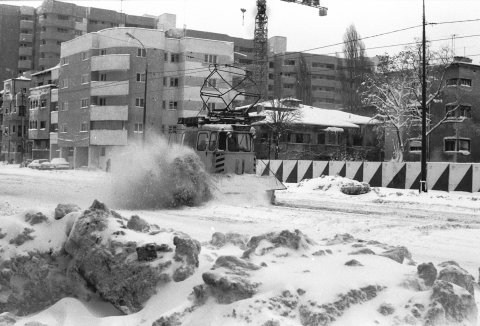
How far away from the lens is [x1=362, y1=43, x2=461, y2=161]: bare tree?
39031mm

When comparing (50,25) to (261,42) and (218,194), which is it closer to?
(261,42)

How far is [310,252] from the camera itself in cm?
561

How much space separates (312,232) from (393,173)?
15.9 m

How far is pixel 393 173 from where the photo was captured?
25.2m

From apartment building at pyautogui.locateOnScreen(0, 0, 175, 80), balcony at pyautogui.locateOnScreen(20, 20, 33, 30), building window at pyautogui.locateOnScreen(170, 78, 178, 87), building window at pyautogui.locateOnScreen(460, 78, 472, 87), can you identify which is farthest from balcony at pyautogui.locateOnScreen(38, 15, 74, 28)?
building window at pyautogui.locateOnScreen(460, 78, 472, 87)

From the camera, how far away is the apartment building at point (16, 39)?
10606 centimetres

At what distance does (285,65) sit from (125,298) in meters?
102

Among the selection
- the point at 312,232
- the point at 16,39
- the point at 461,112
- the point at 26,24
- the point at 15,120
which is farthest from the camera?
the point at 16,39

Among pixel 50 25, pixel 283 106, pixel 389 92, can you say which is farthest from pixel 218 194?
pixel 50 25

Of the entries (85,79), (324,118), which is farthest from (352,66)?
(85,79)

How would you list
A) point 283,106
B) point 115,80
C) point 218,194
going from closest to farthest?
1. point 218,194
2. point 283,106
3. point 115,80

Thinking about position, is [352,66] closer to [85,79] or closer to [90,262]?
[85,79]

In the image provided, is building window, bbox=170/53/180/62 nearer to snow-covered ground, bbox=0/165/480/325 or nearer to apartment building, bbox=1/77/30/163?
apartment building, bbox=1/77/30/163

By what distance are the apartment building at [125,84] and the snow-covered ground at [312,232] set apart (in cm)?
3655
